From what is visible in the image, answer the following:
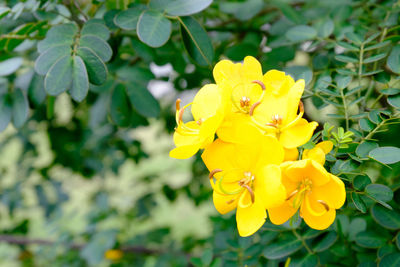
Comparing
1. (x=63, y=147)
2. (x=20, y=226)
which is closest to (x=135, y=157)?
(x=63, y=147)

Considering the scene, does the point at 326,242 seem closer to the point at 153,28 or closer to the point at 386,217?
the point at 386,217

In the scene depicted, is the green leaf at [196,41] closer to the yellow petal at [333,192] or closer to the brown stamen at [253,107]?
the brown stamen at [253,107]

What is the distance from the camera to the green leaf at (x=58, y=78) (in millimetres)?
938

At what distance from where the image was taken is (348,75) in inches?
34.4

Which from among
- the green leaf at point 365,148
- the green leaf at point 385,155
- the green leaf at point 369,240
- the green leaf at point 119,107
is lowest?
the green leaf at point 369,240

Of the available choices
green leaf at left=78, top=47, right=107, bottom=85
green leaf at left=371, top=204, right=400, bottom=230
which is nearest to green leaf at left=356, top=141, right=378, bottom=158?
green leaf at left=371, top=204, right=400, bottom=230

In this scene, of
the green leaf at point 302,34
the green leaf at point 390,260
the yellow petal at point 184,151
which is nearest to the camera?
the yellow petal at point 184,151

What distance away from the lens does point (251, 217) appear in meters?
0.63

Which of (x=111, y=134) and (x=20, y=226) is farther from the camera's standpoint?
(x=20, y=226)

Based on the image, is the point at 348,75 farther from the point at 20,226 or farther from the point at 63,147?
the point at 20,226

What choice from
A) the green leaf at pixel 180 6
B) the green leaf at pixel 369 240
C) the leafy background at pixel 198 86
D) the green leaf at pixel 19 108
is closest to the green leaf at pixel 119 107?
the leafy background at pixel 198 86

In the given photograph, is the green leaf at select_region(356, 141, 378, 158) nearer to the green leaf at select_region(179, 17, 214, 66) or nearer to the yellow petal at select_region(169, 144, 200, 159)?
the yellow petal at select_region(169, 144, 200, 159)

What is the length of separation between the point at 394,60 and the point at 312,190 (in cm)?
42

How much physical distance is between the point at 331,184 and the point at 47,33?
0.78 m
